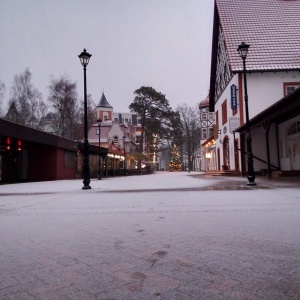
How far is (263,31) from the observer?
86.5 feet

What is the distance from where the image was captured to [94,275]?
269 cm

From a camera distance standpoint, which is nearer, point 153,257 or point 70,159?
point 153,257

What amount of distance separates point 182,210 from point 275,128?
18890 mm

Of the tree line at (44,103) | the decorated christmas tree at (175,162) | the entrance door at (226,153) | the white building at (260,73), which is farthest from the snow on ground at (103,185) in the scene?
the decorated christmas tree at (175,162)

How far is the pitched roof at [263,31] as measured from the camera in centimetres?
2378

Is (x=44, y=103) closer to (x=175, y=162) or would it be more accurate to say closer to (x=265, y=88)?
(x=265, y=88)

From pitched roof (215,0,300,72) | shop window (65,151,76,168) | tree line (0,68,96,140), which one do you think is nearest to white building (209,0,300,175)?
pitched roof (215,0,300,72)

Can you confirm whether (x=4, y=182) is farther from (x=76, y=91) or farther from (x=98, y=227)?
(x=76, y=91)

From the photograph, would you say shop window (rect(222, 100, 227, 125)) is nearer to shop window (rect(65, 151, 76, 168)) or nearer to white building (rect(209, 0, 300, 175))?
white building (rect(209, 0, 300, 175))

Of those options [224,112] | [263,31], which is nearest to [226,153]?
[224,112]

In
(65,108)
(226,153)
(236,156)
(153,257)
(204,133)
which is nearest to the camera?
(153,257)

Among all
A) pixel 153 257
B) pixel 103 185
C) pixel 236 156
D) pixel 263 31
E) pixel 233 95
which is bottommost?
pixel 103 185

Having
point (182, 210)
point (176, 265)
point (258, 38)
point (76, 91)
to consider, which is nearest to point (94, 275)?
point (176, 265)

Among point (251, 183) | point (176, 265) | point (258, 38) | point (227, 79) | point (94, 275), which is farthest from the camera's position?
point (227, 79)
